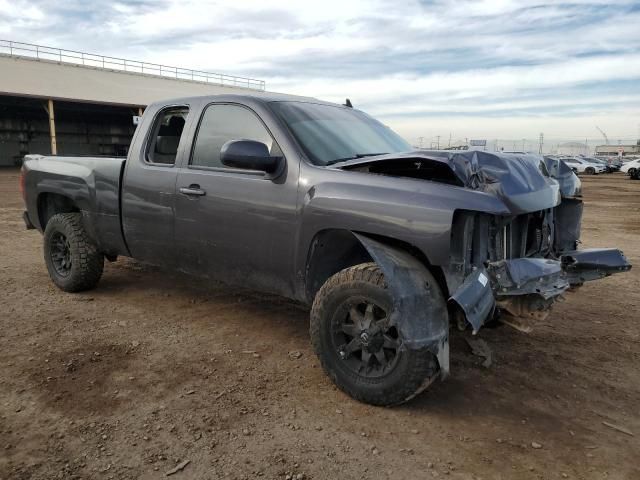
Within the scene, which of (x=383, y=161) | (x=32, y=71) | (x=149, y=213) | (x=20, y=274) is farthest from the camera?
(x=32, y=71)

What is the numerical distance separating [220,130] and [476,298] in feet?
7.85

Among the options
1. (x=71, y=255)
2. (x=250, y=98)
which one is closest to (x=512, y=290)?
(x=250, y=98)

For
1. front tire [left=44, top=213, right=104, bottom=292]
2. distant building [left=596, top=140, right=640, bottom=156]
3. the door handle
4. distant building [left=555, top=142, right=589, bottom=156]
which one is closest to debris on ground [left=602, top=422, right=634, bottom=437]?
the door handle

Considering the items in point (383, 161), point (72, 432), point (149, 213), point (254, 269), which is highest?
point (383, 161)

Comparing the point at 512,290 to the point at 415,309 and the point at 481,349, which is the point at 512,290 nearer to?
the point at 415,309

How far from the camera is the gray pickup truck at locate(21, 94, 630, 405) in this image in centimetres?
301

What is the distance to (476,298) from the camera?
9.32 feet

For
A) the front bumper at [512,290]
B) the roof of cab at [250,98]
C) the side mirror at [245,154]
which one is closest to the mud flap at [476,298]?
the front bumper at [512,290]

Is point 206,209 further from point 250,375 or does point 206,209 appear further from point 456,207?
point 456,207

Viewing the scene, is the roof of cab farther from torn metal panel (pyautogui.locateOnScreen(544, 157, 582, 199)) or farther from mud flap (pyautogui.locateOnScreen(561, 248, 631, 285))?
mud flap (pyautogui.locateOnScreen(561, 248, 631, 285))

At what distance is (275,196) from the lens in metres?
3.68

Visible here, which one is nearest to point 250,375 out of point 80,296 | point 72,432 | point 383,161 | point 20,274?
point 72,432

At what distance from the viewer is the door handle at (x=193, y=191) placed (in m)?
4.08

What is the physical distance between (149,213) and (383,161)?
218cm
